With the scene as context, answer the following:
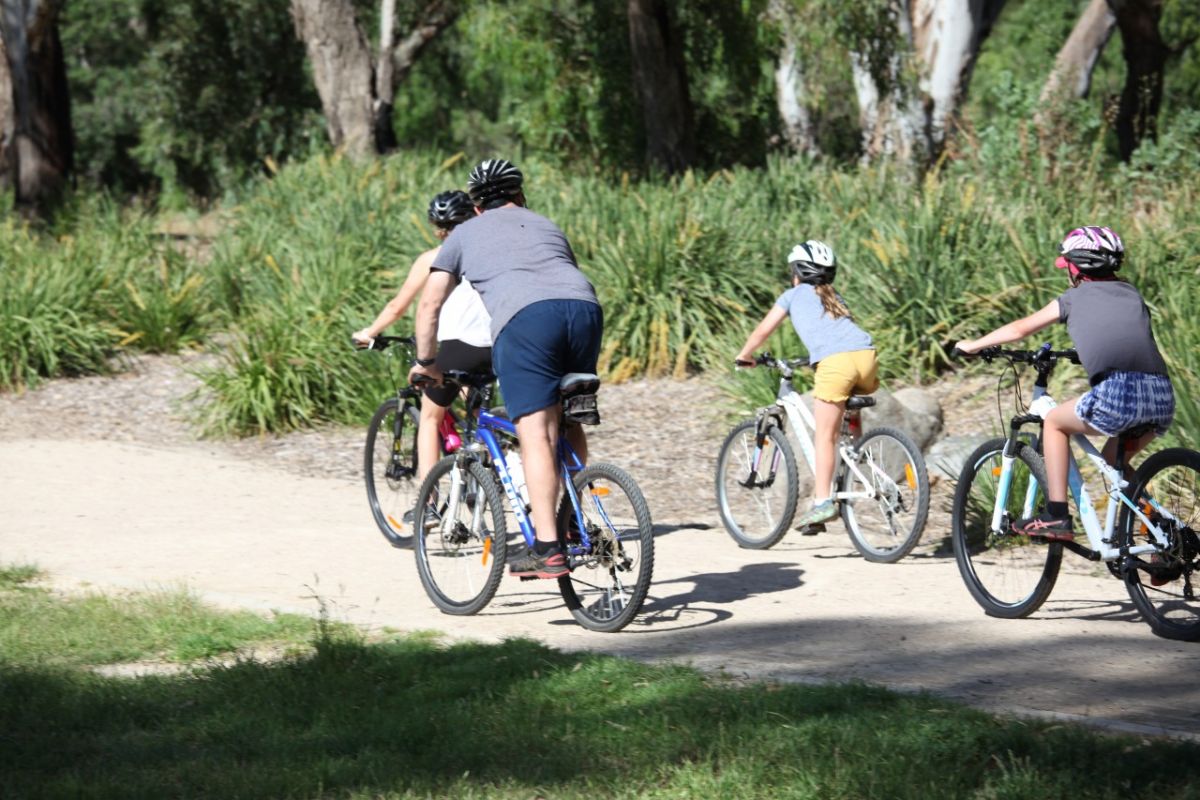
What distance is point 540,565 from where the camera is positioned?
259 inches

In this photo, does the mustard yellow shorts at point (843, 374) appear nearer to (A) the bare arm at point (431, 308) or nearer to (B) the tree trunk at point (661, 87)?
(A) the bare arm at point (431, 308)

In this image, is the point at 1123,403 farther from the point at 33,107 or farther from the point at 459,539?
the point at 33,107

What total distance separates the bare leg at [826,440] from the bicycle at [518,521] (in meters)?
1.77

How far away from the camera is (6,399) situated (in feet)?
45.9

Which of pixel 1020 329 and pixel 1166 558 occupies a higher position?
pixel 1020 329

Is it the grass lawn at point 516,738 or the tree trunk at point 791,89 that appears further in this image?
the tree trunk at point 791,89

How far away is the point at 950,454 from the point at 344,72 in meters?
12.6

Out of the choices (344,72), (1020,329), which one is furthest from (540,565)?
(344,72)

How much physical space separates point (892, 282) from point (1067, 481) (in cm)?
643

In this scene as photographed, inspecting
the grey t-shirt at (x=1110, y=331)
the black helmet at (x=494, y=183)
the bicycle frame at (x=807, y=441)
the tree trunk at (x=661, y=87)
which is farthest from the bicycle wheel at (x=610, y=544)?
the tree trunk at (x=661, y=87)

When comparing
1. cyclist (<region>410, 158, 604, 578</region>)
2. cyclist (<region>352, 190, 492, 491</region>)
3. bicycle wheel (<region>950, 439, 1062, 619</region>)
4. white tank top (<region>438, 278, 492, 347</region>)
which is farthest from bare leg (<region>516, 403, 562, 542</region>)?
bicycle wheel (<region>950, 439, 1062, 619</region>)

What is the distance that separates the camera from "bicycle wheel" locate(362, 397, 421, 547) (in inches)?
350

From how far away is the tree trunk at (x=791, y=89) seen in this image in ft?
66.4

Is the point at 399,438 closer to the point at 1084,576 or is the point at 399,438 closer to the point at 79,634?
the point at 79,634
